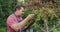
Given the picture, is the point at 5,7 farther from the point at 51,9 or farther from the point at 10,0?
the point at 51,9

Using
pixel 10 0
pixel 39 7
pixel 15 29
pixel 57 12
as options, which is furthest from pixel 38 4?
pixel 10 0

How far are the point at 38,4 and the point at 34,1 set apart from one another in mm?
95

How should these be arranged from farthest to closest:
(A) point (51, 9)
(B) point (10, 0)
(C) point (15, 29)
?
(B) point (10, 0), (A) point (51, 9), (C) point (15, 29)

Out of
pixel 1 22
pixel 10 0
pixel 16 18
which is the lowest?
pixel 1 22

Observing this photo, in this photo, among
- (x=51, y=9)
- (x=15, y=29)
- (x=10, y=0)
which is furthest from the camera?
(x=10, y=0)

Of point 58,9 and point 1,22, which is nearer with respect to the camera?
point 58,9

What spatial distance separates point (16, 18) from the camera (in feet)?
14.6

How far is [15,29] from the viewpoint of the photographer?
422cm

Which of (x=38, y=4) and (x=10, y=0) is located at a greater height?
(x=38, y=4)

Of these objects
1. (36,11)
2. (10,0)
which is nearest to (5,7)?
(10,0)

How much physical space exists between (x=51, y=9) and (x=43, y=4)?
18cm

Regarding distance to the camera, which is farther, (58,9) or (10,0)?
(10,0)

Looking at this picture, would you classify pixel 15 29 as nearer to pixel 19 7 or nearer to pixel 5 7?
pixel 19 7

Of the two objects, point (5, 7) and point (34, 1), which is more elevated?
point (34, 1)
